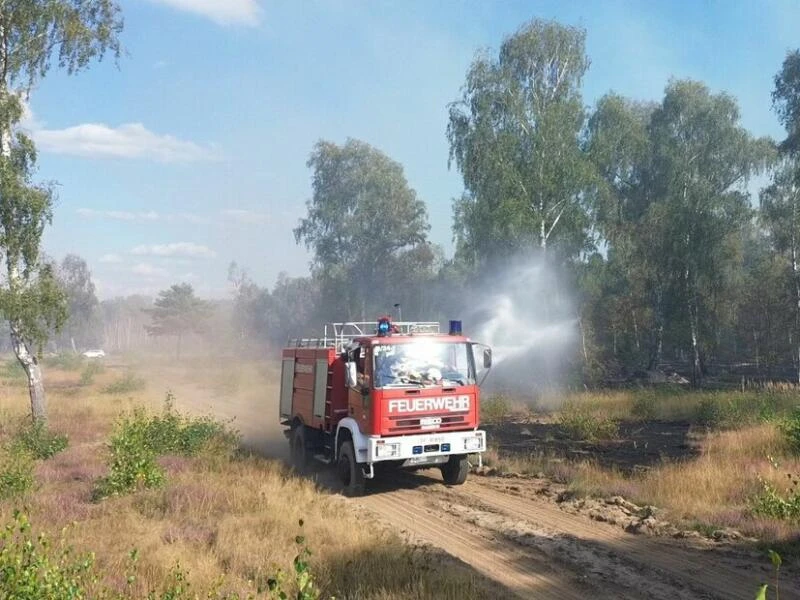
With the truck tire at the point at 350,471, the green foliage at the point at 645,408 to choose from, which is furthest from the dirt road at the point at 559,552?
the green foliage at the point at 645,408

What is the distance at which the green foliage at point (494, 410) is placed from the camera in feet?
72.1

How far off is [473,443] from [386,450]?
5.52 ft

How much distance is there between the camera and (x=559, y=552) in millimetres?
8000

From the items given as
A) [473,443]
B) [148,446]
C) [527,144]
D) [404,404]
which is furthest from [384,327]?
[527,144]

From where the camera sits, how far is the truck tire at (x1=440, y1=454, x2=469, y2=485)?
38.8 feet

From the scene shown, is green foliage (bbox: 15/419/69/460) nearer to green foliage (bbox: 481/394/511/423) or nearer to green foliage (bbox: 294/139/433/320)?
green foliage (bbox: 481/394/511/423)

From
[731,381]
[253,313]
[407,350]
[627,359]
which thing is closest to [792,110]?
[731,381]

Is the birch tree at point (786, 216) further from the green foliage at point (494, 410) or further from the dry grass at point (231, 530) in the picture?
the dry grass at point (231, 530)

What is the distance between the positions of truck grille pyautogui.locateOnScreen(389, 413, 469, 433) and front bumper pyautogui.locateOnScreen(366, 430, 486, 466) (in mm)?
107

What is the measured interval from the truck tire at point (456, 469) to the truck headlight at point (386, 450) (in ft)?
4.33

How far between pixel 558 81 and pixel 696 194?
1004cm

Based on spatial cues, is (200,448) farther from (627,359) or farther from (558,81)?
(627,359)

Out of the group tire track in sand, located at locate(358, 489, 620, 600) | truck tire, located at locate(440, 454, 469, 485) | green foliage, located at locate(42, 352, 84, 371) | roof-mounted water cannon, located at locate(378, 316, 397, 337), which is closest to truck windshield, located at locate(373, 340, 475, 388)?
roof-mounted water cannon, located at locate(378, 316, 397, 337)

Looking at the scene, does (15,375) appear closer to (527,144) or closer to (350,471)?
(527,144)
